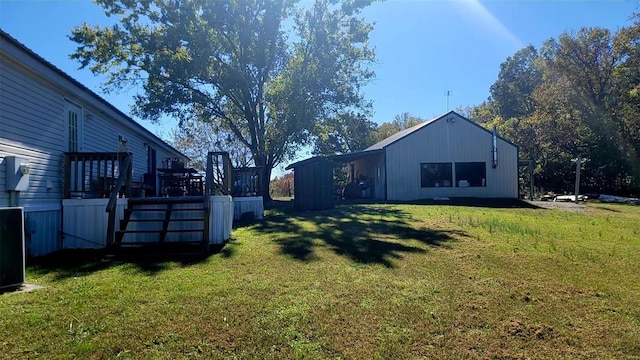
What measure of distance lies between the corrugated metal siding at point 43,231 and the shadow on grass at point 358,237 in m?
3.82

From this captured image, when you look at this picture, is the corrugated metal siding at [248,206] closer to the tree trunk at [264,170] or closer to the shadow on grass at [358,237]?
the shadow on grass at [358,237]

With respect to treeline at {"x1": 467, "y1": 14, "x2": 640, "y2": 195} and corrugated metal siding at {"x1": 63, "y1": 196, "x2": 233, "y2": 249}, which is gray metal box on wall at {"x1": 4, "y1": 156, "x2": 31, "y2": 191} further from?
treeline at {"x1": 467, "y1": 14, "x2": 640, "y2": 195}

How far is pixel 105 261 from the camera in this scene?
5988 mm

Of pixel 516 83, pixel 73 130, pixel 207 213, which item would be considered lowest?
pixel 207 213

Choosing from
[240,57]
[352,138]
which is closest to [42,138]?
[240,57]

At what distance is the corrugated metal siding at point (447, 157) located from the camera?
789 inches

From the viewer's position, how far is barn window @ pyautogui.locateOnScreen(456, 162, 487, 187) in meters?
20.6

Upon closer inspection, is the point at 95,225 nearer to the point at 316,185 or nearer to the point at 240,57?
the point at 316,185

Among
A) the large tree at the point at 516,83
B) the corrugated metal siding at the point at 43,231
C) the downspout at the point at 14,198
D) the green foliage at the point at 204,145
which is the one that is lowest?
the corrugated metal siding at the point at 43,231

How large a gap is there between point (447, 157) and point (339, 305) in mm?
17813

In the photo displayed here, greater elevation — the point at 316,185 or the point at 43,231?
the point at 316,185

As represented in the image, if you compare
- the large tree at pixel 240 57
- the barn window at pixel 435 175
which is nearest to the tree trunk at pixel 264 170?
the large tree at pixel 240 57

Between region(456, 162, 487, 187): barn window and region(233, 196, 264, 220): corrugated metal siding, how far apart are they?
1207 centimetres

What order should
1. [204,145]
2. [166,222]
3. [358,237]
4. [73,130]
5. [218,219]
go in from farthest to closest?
1. [204,145]
2. [73,130]
3. [358,237]
4. [218,219]
5. [166,222]
